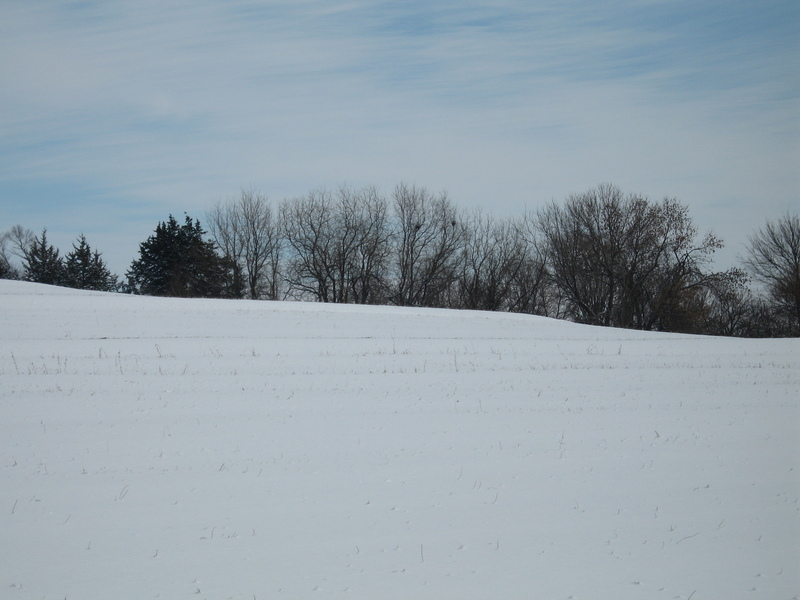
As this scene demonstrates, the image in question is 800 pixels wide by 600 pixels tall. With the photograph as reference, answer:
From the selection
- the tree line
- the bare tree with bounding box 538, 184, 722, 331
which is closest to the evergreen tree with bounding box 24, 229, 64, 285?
the tree line

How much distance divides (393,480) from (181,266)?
192 ft

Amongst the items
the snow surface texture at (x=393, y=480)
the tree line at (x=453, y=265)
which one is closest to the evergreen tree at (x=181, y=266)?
the tree line at (x=453, y=265)

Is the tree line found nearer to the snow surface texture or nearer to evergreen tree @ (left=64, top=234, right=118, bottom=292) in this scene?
evergreen tree @ (left=64, top=234, right=118, bottom=292)

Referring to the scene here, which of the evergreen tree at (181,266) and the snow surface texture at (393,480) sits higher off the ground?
the evergreen tree at (181,266)

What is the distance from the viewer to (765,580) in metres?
5.58

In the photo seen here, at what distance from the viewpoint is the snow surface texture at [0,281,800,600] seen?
5.55 metres

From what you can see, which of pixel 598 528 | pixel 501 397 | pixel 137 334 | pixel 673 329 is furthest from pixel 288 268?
pixel 598 528

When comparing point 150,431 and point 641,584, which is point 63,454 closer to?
point 150,431

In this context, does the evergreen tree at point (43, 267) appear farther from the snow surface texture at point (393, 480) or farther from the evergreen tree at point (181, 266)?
the snow surface texture at point (393, 480)

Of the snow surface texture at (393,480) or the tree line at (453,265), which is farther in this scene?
the tree line at (453,265)

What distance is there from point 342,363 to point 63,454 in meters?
8.80

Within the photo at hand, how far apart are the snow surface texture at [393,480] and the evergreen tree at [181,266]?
46016mm

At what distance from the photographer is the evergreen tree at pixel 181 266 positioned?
61.6 m

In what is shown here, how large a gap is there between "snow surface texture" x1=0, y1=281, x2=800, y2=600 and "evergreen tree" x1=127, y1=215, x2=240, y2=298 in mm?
46016
